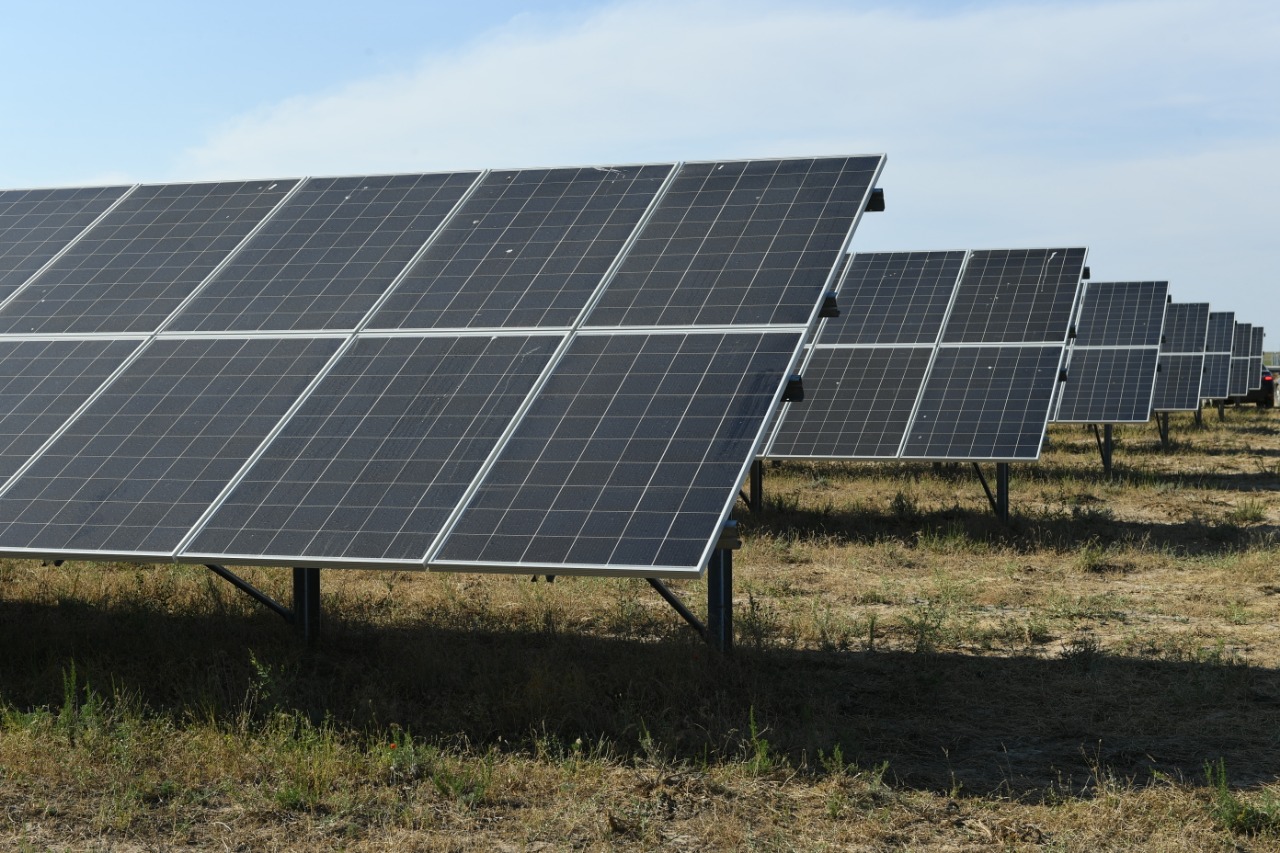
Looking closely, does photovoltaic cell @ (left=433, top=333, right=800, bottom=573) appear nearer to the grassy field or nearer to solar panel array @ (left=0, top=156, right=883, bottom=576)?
solar panel array @ (left=0, top=156, right=883, bottom=576)

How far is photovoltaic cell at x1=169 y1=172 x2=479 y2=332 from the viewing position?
10.9 m

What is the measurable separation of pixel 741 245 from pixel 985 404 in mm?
8262

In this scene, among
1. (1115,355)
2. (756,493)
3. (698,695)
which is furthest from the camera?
(1115,355)

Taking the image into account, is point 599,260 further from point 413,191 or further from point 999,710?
point 999,710

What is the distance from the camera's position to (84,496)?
8930mm

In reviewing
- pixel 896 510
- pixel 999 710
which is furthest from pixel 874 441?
pixel 999 710

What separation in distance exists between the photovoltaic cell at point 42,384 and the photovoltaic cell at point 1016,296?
13.4 m

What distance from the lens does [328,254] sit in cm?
1176

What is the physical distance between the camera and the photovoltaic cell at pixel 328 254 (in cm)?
1091

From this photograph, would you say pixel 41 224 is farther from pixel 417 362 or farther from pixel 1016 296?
pixel 1016 296

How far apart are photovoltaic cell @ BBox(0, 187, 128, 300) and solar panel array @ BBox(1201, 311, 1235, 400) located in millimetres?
34132

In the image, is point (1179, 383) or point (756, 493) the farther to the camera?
point (1179, 383)

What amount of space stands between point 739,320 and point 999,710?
3411 mm

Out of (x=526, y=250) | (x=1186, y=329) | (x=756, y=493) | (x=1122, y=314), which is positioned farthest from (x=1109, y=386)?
(x=526, y=250)
